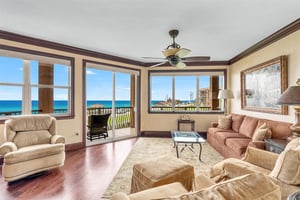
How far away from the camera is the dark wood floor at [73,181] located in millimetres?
2523

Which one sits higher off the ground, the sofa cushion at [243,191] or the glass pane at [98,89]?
the glass pane at [98,89]

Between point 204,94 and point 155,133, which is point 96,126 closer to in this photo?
point 155,133

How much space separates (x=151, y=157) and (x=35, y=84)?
10.3 ft

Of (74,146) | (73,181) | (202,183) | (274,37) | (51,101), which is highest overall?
(274,37)

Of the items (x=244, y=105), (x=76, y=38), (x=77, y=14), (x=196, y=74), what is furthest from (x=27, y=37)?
(x=244, y=105)

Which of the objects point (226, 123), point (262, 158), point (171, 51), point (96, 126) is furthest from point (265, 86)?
point (96, 126)

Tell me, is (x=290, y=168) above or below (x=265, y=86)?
below

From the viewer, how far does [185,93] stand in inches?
259

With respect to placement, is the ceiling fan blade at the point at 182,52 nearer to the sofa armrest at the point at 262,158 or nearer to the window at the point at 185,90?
the sofa armrest at the point at 262,158

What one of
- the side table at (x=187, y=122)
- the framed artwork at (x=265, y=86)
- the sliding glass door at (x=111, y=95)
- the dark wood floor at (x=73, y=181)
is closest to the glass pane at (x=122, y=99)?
the sliding glass door at (x=111, y=95)

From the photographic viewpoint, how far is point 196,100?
651 centimetres

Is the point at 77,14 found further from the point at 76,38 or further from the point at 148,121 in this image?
the point at 148,121

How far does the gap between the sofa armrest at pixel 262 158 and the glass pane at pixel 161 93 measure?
4.35 meters

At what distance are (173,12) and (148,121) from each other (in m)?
4.34
